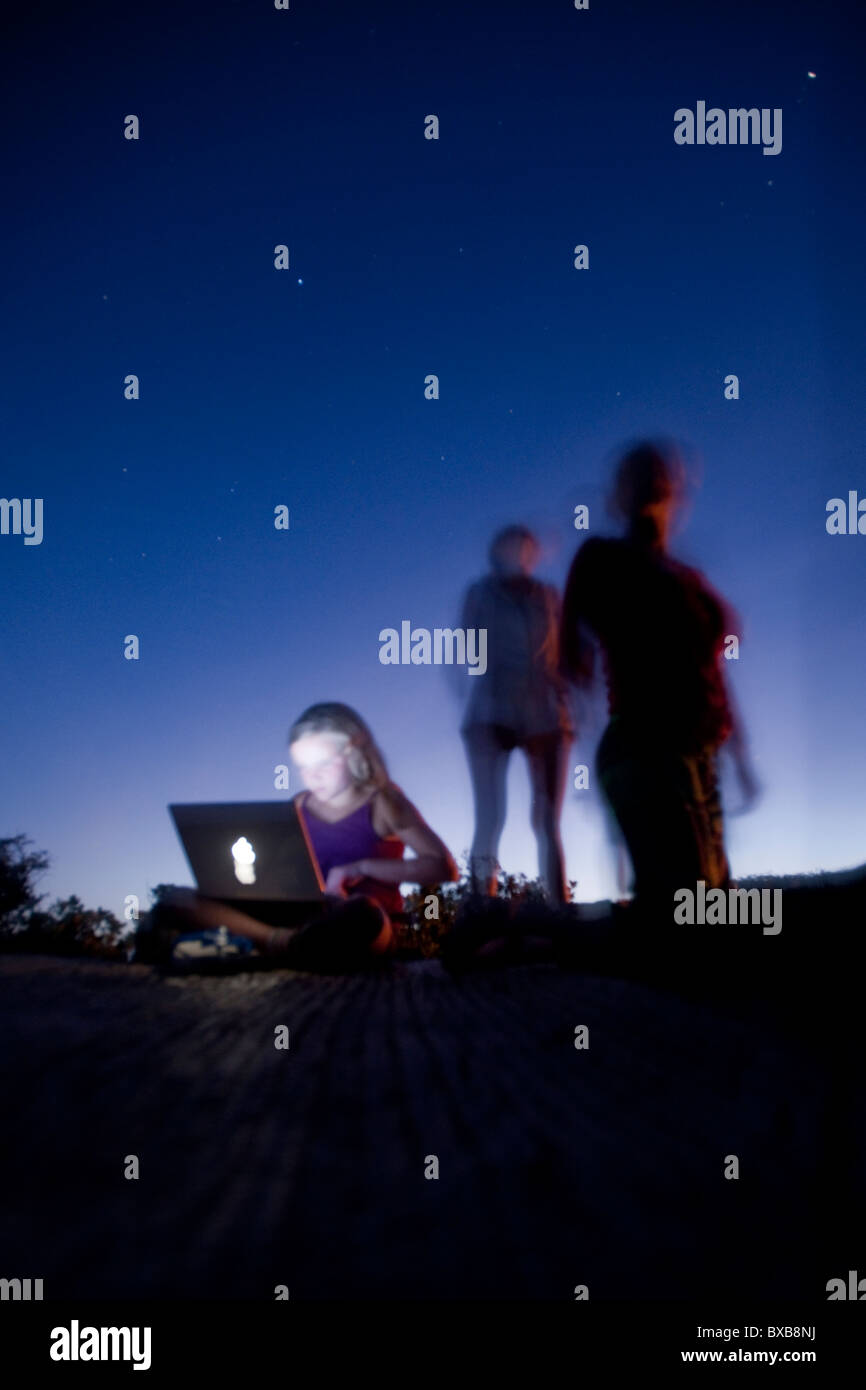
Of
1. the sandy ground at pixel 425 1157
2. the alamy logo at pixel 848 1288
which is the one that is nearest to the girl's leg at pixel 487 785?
the sandy ground at pixel 425 1157

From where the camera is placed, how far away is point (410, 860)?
10.8 ft

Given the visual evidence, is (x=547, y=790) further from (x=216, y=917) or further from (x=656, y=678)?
(x=216, y=917)

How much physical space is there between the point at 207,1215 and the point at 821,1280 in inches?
24.0

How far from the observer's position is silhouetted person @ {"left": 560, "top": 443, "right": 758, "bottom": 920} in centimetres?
213

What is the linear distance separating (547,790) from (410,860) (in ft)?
1.83

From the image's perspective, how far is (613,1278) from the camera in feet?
2.78

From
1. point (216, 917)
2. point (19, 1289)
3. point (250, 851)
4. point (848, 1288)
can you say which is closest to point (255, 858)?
point (250, 851)

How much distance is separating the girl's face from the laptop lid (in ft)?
2.18

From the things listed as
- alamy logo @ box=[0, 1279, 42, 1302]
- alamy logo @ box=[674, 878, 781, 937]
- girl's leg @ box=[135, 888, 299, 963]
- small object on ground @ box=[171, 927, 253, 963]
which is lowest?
alamy logo @ box=[0, 1279, 42, 1302]

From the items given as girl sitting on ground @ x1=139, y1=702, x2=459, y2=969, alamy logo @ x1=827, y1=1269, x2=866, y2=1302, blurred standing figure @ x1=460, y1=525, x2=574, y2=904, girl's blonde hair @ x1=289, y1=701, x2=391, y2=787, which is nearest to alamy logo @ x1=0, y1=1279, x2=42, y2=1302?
alamy logo @ x1=827, y1=1269, x2=866, y2=1302
